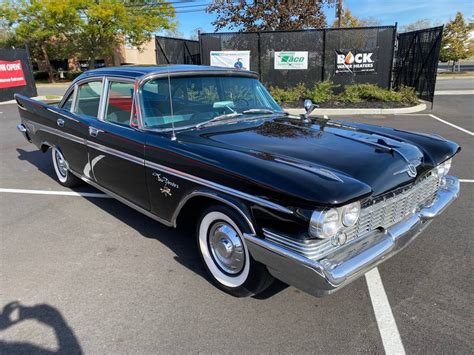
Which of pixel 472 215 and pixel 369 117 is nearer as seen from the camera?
pixel 472 215

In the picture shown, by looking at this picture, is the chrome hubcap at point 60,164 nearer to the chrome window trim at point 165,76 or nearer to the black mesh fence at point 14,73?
the chrome window trim at point 165,76

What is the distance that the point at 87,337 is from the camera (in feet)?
8.23

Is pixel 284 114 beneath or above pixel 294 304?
above

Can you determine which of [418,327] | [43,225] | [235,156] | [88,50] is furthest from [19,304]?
[88,50]

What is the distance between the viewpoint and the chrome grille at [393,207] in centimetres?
251

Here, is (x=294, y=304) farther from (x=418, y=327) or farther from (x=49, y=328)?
(x=49, y=328)

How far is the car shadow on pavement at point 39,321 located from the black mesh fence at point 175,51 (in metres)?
13.0

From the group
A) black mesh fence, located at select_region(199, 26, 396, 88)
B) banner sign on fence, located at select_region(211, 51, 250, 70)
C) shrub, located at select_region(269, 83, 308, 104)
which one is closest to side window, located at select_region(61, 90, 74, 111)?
shrub, located at select_region(269, 83, 308, 104)

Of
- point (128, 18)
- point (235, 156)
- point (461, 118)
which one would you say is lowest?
point (461, 118)

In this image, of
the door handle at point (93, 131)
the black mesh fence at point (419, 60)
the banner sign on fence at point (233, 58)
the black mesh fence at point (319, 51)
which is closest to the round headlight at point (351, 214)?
the door handle at point (93, 131)

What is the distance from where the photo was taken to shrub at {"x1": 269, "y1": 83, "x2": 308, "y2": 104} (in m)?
13.7

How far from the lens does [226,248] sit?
2.88 metres

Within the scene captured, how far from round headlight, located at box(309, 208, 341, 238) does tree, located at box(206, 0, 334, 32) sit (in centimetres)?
1770

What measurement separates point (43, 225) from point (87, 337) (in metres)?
2.17
